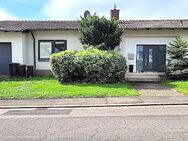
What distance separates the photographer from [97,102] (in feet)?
45.6

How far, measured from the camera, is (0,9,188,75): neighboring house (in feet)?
79.7

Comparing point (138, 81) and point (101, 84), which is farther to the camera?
point (138, 81)

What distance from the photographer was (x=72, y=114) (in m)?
11.4

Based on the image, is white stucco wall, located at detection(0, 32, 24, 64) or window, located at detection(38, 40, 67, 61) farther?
window, located at detection(38, 40, 67, 61)

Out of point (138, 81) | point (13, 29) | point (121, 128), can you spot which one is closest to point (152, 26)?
point (138, 81)

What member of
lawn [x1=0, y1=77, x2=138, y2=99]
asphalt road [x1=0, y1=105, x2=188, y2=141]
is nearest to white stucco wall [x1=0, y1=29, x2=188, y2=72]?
lawn [x1=0, y1=77, x2=138, y2=99]

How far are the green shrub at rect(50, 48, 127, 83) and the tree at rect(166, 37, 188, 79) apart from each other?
13.6 ft

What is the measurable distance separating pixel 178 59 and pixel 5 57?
11719 mm

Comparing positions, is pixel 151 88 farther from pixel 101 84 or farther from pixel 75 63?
pixel 75 63

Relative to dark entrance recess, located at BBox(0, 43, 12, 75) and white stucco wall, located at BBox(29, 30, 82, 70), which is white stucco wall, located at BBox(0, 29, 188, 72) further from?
dark entrance recess, located at BBox(0, 43, 12, 75)

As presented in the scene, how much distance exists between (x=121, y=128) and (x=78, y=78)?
10911 millimetres

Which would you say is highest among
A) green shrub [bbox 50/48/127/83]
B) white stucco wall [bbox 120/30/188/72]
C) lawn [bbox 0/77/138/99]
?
white stucco wall [bbox 120/30/188/72]

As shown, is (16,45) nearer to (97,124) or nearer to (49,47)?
(49,47)

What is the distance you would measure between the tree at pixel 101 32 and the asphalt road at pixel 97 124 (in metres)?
10.0
